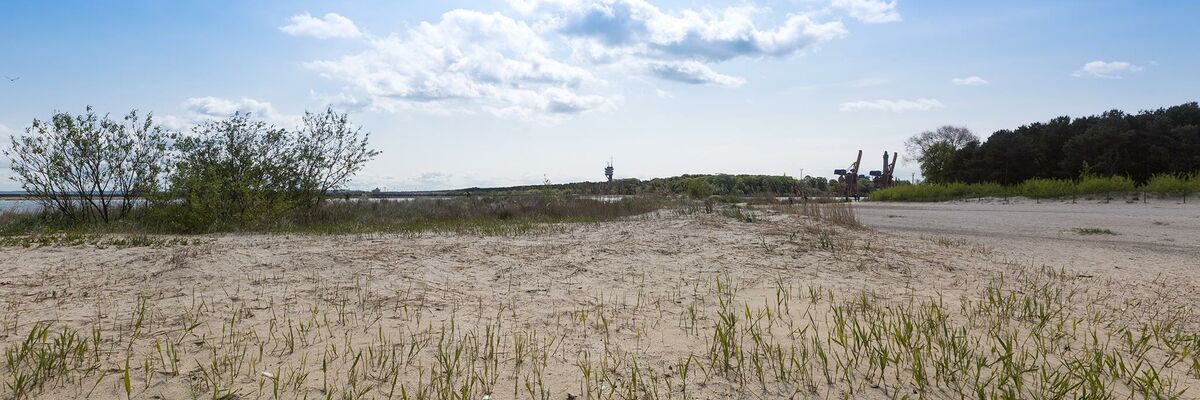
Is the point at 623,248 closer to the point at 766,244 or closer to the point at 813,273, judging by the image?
the point at 766,244

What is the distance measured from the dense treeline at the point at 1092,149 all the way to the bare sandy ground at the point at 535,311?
21.2 meters

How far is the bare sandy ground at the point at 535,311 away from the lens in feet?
11.0

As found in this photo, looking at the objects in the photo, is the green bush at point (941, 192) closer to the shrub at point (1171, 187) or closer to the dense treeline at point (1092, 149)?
the dense treeline at point (1092, 149)

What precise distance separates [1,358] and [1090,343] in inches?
244

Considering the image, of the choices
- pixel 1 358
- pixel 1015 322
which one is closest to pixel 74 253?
pixel 1 358

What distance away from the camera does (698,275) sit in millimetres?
6289

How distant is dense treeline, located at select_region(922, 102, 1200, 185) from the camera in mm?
25047

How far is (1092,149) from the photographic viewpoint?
26.7 meters

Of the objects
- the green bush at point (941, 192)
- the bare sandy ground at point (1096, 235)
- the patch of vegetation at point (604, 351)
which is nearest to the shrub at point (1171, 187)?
the bare sandy ground at point (1096, 235)

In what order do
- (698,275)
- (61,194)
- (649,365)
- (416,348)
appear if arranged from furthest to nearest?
(61,194)
(698,275)
(416,348)
(649,365)

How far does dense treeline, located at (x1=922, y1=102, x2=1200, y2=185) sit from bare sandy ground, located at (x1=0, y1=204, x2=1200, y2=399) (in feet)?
69.7

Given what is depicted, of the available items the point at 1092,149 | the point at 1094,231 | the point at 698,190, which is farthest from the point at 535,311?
the point at 1092,149

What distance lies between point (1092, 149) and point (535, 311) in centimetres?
2971

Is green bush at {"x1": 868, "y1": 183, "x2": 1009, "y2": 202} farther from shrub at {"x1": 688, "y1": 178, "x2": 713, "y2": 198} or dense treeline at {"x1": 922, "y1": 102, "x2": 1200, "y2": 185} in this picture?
shrub at {"x1": 688, "y1": 178, "x2": 713, "y2": 198}
